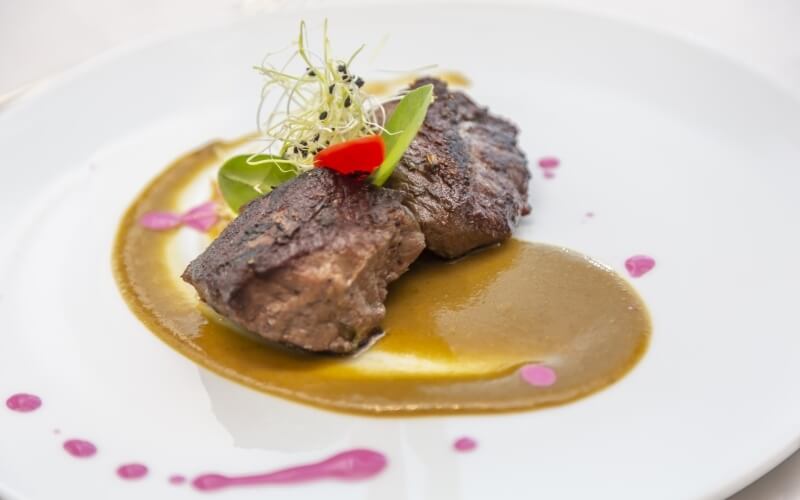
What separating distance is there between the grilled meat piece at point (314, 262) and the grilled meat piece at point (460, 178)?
0.16 m

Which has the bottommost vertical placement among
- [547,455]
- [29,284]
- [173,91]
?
[547,455]

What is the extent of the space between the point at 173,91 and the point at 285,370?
2.87 meters

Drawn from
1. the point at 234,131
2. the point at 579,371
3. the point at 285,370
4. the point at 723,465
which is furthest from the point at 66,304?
the point at 723,465

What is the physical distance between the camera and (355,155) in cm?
408

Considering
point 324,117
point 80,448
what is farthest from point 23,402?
point 324,117

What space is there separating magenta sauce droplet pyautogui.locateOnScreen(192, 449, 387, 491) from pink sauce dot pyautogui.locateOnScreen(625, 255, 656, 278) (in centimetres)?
159

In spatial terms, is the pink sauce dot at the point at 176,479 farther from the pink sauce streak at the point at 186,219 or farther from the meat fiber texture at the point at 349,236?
the pink sauce streak at the point at 186,219

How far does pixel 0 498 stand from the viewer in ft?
10.4

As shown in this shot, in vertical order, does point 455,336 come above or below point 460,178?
below

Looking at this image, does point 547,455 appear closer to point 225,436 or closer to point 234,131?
point 225,436

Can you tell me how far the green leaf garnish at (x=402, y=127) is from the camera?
408cm

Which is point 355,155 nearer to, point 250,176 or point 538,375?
point 250,176

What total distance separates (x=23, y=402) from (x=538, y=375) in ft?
6.61

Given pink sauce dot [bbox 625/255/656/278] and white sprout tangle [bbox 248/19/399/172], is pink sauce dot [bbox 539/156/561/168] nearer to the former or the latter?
pink sauce dot [bbox 625/255/656/278]
